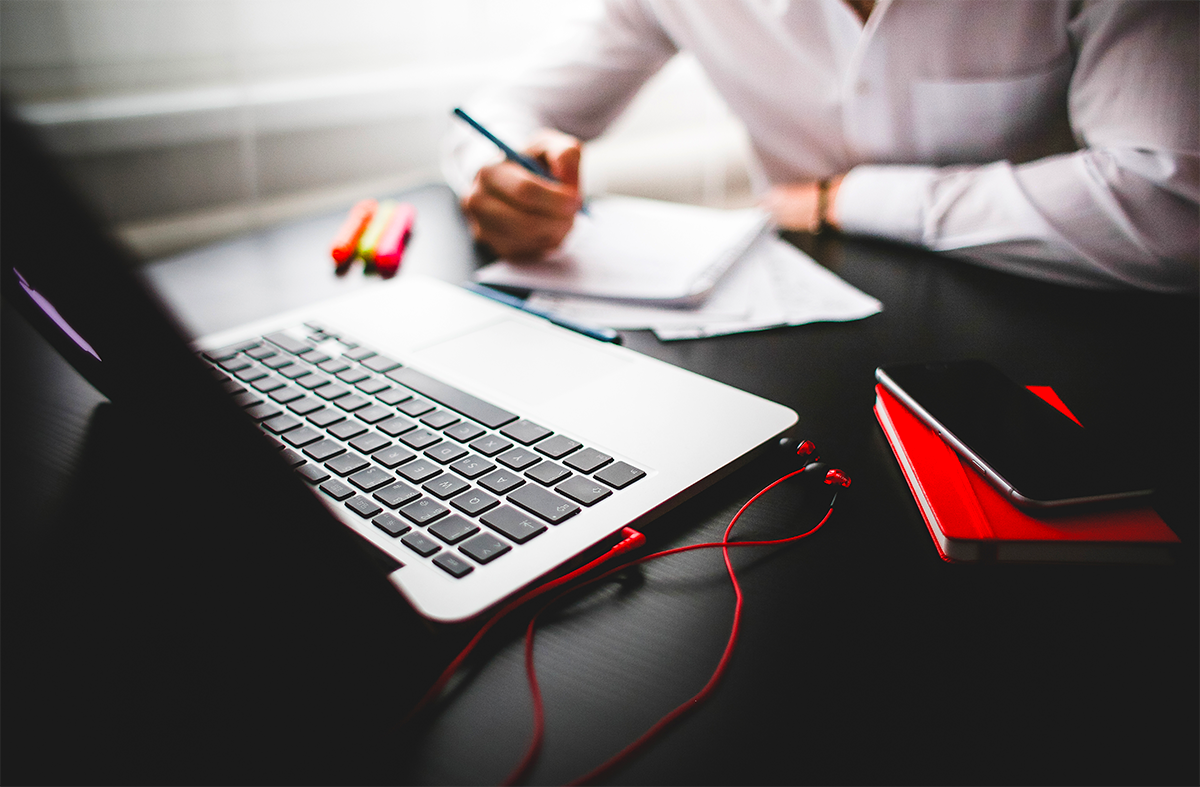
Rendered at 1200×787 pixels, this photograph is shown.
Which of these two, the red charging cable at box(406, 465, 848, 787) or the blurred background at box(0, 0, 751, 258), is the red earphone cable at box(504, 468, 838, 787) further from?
the blurred background at box(0, 0, 751, 258)

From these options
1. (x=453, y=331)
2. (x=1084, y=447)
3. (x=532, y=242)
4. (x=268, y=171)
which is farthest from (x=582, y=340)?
(x=268, y=171)

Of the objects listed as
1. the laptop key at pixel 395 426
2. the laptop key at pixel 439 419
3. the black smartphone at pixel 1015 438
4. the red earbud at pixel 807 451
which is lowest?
the red earbud at pixel 807 451

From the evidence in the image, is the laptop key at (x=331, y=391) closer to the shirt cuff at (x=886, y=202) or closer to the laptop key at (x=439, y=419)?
the laptop key at (x=439, y=419)

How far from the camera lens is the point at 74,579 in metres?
0.35

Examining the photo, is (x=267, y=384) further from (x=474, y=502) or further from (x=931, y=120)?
(x=931, y=120)

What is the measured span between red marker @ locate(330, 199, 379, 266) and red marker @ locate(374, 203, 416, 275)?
0.03 m

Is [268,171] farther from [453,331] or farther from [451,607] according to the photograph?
[451,607]

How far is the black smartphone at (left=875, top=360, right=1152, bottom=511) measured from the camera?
0.35 m

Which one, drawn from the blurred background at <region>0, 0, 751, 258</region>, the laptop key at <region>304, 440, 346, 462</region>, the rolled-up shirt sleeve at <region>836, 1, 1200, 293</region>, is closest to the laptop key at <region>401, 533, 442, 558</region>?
the laptop key at <region>304, 440, 346, 462</region>

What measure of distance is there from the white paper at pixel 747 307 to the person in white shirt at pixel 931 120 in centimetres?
15

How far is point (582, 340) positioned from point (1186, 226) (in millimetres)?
615

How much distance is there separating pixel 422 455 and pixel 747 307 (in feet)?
1.18

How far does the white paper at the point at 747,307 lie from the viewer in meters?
0.63

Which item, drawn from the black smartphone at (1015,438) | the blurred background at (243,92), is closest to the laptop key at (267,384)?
the black smartphone at (1015,438)
